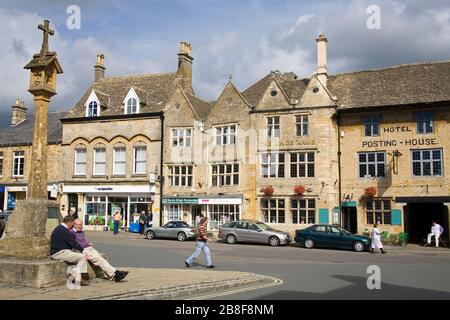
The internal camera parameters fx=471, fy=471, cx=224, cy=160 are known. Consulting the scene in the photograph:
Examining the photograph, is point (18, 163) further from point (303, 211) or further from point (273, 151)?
point (303, 211)

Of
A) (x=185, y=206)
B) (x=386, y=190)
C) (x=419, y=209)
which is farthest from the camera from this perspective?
(x=185, y=206)

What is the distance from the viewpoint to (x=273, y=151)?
3294 cm

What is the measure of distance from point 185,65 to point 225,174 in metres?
11.4

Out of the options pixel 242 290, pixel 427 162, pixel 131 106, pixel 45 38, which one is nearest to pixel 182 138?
pixel 131 106

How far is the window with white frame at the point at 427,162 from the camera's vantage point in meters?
29.0

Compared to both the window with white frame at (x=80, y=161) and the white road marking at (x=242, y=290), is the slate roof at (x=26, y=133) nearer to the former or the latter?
the window with white frame at (x=80, y=161)

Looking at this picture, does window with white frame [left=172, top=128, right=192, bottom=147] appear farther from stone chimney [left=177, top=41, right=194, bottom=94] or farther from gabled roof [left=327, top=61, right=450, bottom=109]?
gabled roof [left=327, top=61, right=450, bottom=109]

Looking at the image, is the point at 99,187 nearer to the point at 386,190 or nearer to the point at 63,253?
the point at 386,190

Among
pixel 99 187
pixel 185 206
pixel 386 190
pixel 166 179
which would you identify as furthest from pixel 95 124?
pixel 386 190

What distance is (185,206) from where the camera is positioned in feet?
116

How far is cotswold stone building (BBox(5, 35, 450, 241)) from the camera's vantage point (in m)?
29.8

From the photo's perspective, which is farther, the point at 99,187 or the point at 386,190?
the point at 99,187

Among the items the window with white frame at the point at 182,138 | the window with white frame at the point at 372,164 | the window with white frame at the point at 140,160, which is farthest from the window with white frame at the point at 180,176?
the window with white frame at the point at 372,164
